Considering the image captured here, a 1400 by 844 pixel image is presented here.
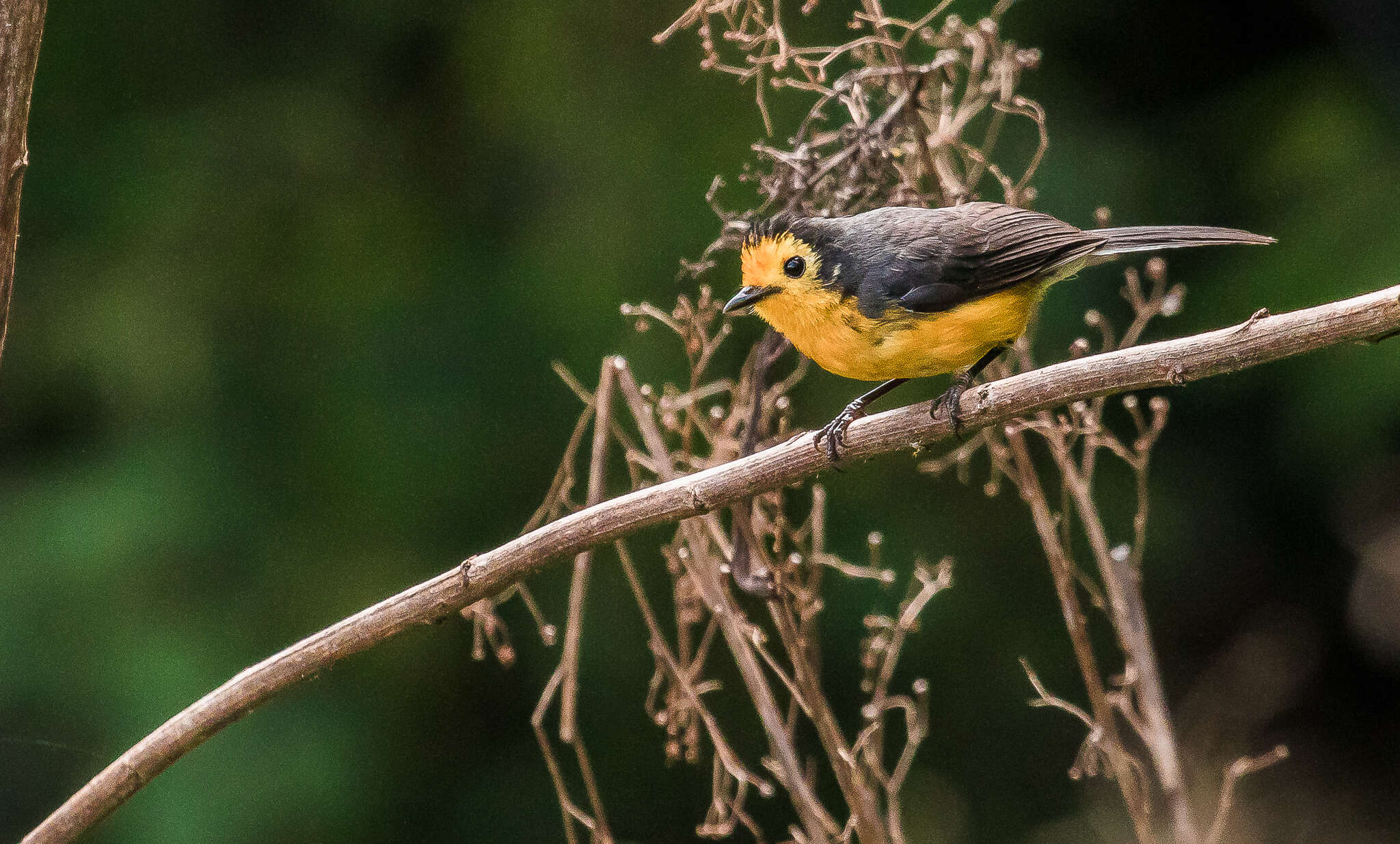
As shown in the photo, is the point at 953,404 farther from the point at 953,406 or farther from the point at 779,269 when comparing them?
the point at 779,269

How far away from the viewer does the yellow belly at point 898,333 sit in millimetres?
2461

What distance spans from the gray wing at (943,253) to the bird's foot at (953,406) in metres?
0.29

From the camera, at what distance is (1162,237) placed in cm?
241

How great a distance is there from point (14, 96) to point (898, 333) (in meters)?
1.53

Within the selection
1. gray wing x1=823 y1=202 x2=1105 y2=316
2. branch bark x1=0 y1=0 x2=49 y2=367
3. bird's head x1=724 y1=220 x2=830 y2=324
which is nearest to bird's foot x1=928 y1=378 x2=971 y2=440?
gray wing x1=823 y1=202 x2=1105 y2=316

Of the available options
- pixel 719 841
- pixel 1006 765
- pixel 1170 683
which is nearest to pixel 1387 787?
pixel 1170 683

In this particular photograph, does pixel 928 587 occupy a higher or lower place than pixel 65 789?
lower

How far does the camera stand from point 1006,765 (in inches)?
184

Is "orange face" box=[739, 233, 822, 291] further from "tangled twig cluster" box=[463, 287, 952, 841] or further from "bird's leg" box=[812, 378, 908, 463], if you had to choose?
"bird's leg" box=[812, 378, 908, 463]

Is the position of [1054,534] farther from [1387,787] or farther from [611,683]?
[1387,787]

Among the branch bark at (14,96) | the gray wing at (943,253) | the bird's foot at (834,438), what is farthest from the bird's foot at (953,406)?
the branch bark at (14,96)

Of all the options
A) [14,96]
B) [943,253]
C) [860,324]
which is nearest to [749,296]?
[860,324]

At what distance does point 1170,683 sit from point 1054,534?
263 cm

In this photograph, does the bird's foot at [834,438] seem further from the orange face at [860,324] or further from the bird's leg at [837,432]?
the orange face at [860,324]
